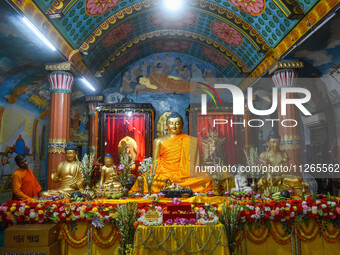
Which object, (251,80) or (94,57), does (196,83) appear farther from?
(94,57)

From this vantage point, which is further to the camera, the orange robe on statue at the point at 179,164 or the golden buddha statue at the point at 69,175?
the orange robe on statue at the point at 179,164

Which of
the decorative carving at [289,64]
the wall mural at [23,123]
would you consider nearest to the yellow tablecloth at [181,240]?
the decorative carving at [289,64]

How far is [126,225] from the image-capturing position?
4.19 m

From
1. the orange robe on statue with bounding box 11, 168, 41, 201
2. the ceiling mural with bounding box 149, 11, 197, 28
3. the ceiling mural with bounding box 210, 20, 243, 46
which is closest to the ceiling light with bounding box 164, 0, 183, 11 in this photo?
the ceiling mural with bounding box 149, 11, 197, 28

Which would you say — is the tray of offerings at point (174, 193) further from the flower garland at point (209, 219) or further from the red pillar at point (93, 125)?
the red pillar at point (93, 125)

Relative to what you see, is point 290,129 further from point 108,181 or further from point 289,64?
point 108,181

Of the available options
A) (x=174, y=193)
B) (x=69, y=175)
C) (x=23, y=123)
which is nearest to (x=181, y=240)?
(x=174, y=193)

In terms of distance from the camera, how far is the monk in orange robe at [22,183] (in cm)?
512

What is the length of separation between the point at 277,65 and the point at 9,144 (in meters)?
8.33

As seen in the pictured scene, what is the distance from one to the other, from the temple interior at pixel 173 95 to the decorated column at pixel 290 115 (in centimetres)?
3

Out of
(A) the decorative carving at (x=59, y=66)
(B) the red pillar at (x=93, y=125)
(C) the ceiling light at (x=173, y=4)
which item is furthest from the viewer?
(B) the red pillar at (x=93, y=125)

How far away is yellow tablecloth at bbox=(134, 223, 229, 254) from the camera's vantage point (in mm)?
3699

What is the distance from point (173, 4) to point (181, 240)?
7401 millimetres

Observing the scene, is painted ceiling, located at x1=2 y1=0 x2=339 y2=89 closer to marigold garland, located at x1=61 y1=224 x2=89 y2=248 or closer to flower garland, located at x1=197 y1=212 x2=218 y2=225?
marigold garland, located at x1=61 y1=224 x2=89 y2=248
